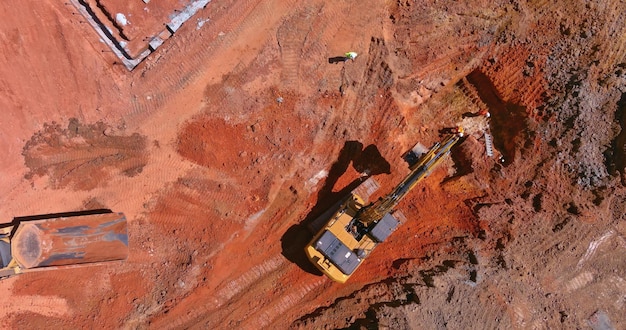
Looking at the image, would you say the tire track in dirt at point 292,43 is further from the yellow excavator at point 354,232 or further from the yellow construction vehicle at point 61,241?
the yellow construction vehicle at point 61,241

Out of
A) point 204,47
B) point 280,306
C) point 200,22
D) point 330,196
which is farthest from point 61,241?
point 330,196

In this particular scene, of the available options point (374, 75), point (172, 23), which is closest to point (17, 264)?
point (172, 23)

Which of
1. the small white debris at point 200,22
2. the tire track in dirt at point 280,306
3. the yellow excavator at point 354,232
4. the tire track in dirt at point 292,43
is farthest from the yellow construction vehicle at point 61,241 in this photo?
the tire track in dirt at point 292,43

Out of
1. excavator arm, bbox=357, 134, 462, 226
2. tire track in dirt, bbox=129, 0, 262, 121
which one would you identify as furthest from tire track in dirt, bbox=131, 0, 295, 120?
excavator arm, bbox=357, 134, 462, 226

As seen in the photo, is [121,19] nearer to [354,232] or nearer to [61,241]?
[61,241]

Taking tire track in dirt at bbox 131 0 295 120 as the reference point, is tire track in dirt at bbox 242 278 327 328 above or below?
below

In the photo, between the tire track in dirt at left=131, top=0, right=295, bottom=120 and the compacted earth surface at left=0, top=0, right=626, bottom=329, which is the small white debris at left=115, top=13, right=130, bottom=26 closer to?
the compacted earth surface at left=0, top=0, right=626, bottom=329

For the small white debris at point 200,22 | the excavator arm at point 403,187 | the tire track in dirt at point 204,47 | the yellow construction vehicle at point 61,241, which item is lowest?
the excavator arm at point 403,187
